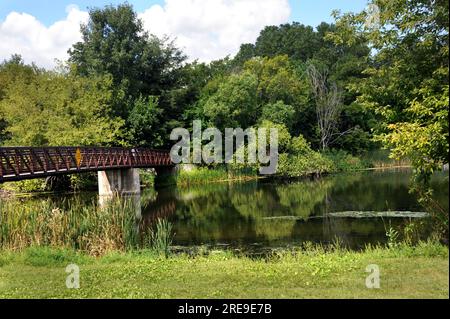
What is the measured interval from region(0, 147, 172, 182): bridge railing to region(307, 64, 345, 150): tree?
20183 mm

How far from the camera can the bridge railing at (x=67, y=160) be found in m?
22.4

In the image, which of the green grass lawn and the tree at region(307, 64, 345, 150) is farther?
the tree at region(307, 64, 345, 150)

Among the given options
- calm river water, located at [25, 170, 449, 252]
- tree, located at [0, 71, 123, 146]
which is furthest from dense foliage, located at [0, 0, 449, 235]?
calm river water, located at [25, 170, 449, 252]

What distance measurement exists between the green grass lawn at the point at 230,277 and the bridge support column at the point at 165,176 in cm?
3288

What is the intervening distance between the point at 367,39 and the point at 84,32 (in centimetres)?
4085

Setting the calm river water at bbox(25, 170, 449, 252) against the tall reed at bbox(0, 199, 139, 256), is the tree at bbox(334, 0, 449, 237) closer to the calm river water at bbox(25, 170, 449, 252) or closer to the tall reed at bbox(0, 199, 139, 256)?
the calm river water at bbox(25, 170, 449, 252)

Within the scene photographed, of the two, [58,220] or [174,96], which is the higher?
[174,96]

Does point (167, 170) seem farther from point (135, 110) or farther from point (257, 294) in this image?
point (257, 294)

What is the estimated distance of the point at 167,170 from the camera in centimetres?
4562

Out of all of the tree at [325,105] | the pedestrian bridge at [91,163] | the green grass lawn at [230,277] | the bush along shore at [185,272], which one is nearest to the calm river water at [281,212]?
the green grass lawn at [230,277]

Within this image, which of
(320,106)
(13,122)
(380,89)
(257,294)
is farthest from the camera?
(320,106)

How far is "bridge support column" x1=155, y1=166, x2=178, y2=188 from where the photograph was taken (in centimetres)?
4406

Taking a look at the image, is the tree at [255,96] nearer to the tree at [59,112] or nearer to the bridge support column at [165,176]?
the bridge support column at [165,176]

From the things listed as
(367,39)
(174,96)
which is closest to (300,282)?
(367,39)
